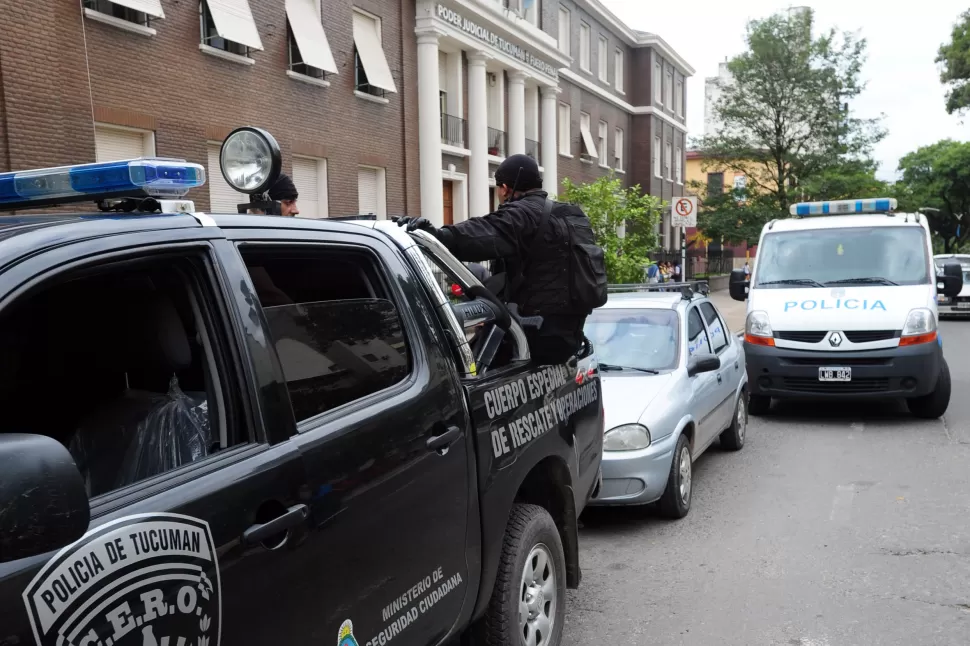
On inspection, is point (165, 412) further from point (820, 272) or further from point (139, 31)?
point (139, 31)

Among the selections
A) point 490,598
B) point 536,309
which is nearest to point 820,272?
point 536,309

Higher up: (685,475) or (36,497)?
(36,497)

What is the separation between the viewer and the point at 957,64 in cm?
2906

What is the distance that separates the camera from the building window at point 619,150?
123ft

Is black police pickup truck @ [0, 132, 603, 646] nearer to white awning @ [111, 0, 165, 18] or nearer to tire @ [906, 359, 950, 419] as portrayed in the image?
Answer: tire @ [906, 359, 950, 419]

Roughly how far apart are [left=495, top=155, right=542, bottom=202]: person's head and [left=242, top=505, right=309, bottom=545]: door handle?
2.72m

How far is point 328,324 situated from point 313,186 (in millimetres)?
15700

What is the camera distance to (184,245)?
6.99ft

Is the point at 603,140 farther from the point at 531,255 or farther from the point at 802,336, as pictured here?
A: the point at 531,255

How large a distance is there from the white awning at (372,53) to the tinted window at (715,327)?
1223 cm

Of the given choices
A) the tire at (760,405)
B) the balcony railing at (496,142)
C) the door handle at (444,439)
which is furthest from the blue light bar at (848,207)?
the balcony railing at (496,142)

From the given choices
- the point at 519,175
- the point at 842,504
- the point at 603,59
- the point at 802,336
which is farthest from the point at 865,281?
the point at 603,59

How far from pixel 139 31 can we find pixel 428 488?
12595 mm

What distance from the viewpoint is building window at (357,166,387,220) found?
1941cm
